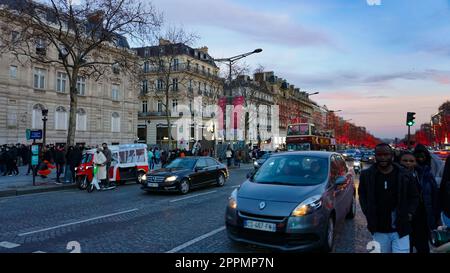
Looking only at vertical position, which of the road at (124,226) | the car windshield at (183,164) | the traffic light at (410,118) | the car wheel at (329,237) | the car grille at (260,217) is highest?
the traffic light at (410,118)

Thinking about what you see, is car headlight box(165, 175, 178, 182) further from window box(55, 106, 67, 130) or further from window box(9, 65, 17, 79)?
window box(55, 106, 67, 130)

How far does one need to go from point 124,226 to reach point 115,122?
4409cm

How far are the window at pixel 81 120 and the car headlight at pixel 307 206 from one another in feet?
140

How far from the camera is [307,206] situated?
5.25 metres

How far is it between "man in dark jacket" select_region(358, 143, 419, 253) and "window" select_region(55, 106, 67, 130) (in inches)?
1675

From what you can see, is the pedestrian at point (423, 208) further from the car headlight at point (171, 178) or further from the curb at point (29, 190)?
the curb at point (29, 190)

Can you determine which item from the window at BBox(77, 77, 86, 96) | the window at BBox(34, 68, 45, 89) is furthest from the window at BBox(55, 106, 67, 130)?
the window at BBox(77, 77, 86, 96)

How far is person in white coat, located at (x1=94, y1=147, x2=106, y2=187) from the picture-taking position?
14359mm

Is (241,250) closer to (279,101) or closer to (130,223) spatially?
(130,223)

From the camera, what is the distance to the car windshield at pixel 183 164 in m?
13.7

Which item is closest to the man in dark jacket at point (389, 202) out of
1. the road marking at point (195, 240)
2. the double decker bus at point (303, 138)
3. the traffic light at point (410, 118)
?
the road marking at point (195, 240)

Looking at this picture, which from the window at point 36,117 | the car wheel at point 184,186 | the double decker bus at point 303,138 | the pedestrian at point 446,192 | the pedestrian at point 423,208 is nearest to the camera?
the pedestrian at point 446,192

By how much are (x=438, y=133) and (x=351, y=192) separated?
88485 mm

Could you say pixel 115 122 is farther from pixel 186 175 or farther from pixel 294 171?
pixel 294 171
